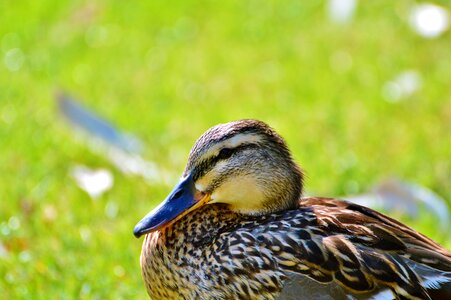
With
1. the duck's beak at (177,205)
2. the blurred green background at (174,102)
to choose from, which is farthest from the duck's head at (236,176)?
the blurred green background at (174,102)

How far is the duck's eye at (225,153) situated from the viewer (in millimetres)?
4258

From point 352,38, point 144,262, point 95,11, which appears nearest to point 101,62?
point 95,11

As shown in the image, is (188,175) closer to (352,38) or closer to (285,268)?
(285,268)

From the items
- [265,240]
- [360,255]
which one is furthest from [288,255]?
[360,255]

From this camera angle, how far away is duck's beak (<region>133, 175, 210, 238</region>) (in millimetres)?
4234

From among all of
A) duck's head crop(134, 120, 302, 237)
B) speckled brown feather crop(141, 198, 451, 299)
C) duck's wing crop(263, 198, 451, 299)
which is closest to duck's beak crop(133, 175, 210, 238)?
duck's head crop(134, 120, 302, 237)

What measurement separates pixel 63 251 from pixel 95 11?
472 cm

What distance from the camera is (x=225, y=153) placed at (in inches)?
168

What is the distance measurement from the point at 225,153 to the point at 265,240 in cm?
44

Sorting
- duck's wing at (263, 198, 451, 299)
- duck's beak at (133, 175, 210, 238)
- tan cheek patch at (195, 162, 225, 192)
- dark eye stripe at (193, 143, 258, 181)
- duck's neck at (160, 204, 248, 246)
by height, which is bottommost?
duck's wing at (263, 198, 451, 299)

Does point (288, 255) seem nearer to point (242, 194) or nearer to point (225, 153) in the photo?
point (242, 194)

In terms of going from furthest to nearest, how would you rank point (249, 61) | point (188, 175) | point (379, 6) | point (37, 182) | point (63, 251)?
point (379, 6), point (249, 61), point (37, 182), point (63, 251), point (188, 175)

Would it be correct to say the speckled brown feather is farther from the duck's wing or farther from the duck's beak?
the duck's beak

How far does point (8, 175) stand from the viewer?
6.36m
